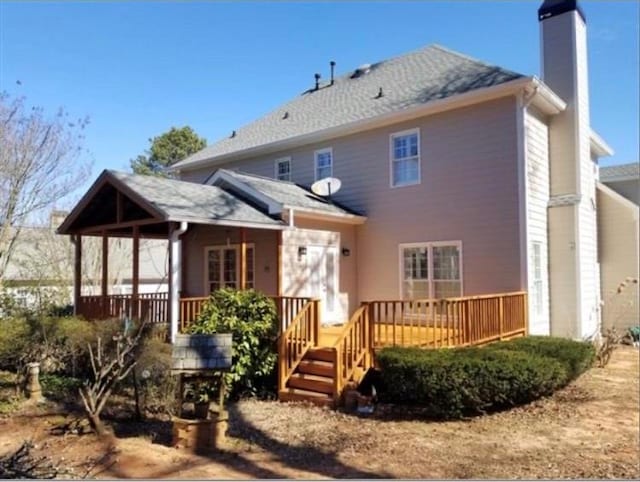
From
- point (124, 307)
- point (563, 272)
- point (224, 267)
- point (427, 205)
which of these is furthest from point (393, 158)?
point (124, 307)

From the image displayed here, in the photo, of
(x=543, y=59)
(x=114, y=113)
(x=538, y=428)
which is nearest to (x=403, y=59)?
(x=543, y=59)

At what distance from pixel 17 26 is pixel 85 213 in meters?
4.23

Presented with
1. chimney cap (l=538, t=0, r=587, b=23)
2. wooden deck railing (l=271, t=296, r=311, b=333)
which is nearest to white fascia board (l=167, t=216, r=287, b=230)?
wooden deck railing (l=271, t=296, r=311, b=333)

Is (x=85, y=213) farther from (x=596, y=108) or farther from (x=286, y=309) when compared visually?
(x=596, y=108)

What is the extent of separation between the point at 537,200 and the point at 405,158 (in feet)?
10.9

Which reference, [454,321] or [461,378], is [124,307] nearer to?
[454,321]

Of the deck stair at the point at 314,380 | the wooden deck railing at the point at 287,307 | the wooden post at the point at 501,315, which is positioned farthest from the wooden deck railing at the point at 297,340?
the wooden post at the point at 501,315

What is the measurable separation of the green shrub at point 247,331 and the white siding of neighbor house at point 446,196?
4532 millimetres

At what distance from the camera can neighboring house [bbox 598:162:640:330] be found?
13.9 metres

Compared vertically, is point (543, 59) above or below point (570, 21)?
below

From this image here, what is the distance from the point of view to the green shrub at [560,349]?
829 cm

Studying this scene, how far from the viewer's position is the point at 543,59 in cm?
1223

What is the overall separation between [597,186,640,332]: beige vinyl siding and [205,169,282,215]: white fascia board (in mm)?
10186

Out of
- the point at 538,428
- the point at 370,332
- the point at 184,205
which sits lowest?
the point at 538,428
